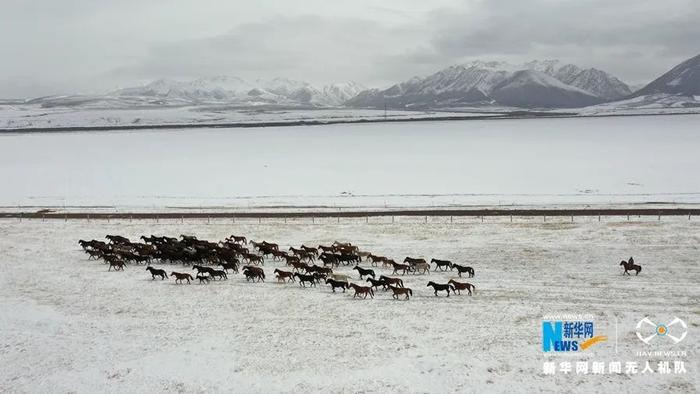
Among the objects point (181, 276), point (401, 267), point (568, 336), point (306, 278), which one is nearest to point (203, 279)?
point (181, 276)

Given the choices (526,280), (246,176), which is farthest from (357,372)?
(246,176)

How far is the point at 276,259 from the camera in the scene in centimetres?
2905

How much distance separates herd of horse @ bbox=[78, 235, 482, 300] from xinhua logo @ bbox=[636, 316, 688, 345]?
6.09 metres

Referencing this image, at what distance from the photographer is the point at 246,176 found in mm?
65875

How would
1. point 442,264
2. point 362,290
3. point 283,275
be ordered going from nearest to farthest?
point 362,290 → point 283,275 → point 442,264

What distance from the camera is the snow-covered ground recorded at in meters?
15.0

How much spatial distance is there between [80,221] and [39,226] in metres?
2.95

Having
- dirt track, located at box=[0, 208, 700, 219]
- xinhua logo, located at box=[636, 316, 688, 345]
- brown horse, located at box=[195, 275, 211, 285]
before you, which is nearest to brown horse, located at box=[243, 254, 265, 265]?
brown horse, located at box=[195, 275, 211, 285]

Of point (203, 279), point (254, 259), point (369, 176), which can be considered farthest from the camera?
point (369, 176)

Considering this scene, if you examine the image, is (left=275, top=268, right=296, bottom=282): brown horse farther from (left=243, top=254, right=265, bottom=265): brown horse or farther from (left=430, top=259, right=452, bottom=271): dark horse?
(left=430, top=259, right=452, bottom=271): dark horse

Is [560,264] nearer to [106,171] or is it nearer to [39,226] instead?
[39,226]

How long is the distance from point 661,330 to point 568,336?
295cm

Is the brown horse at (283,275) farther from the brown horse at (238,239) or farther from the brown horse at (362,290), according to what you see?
the brown horse at (238,239)

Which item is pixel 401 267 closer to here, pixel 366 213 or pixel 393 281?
pixel 393 281
